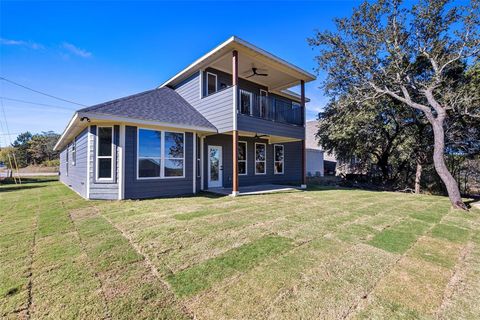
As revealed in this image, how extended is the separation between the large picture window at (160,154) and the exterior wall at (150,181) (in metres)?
0.17

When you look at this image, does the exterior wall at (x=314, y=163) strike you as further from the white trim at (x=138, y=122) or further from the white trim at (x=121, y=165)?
the white trim at (x=121, y=165)

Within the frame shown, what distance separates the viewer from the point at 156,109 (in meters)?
8.84

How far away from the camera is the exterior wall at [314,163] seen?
22.3 metres

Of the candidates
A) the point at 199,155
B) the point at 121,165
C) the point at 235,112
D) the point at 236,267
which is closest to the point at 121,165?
the point at 121,165

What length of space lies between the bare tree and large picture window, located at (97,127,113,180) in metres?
11.3

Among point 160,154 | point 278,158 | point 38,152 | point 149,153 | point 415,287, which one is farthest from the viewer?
point 38,152

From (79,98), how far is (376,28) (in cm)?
2593

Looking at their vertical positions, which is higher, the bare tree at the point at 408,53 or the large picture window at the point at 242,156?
the bare tree at the point at 408,53

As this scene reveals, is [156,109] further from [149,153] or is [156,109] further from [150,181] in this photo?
[150,181]

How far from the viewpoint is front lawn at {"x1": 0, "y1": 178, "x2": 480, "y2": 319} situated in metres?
2.12

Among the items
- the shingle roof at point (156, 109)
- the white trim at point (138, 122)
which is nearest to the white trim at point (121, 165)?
the white trim at point (138, 122)

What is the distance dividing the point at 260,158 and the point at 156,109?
626 centimetres

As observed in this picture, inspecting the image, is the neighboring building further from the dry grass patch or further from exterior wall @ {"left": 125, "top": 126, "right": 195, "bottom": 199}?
the dry grass patch

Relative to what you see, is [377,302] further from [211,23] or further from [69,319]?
[211,23]
